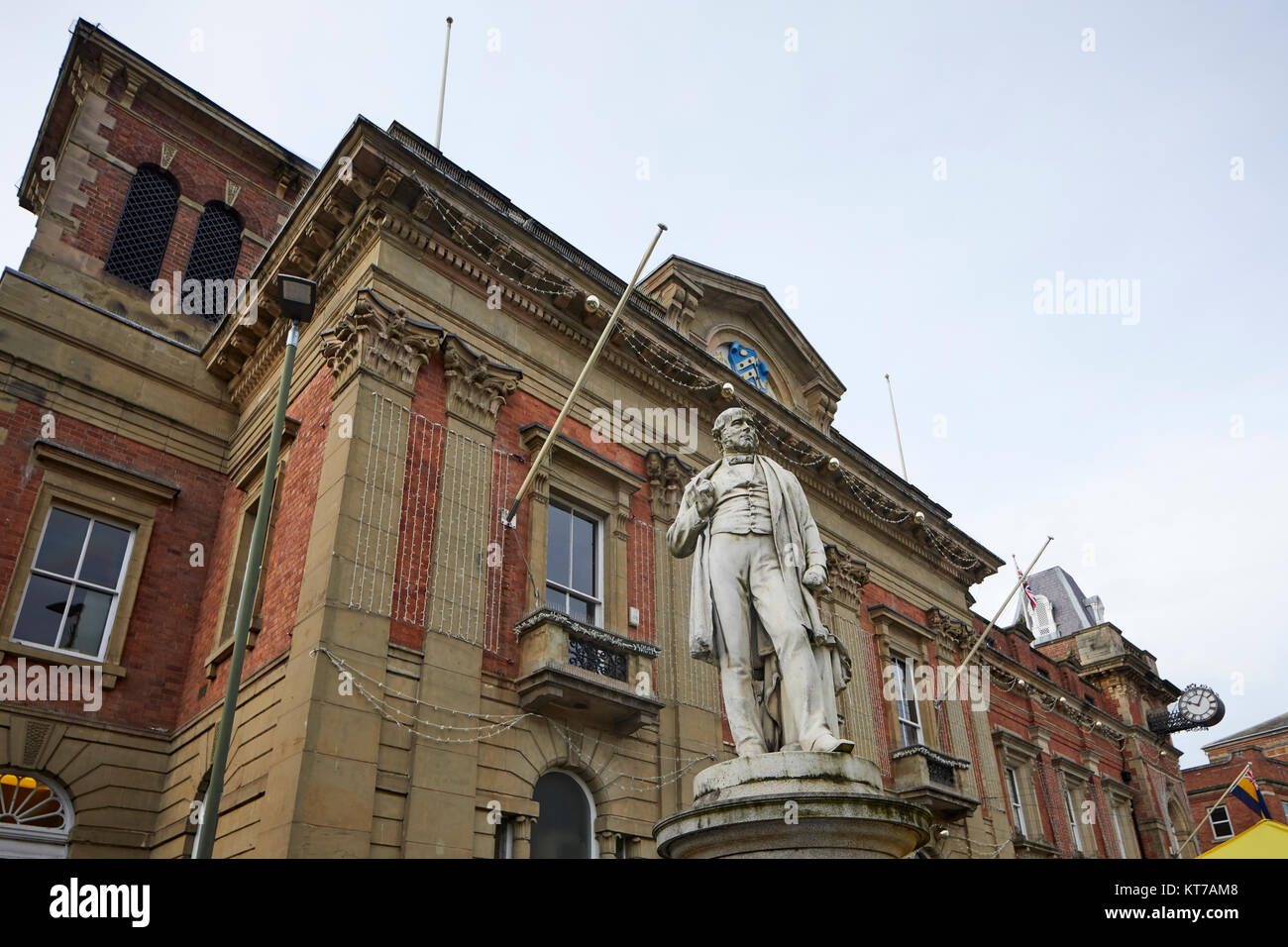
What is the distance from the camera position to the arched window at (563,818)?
38.7 feet

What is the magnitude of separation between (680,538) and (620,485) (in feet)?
23.0

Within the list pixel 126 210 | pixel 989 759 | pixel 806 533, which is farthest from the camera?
pixel 989 759

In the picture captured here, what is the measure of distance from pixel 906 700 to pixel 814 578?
48.3ft

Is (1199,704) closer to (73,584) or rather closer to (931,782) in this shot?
(931,782)

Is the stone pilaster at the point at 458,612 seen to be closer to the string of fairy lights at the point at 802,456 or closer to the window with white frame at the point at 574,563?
the window with white frame at the point at 574,563

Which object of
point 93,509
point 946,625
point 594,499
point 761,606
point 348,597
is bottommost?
point 761,606

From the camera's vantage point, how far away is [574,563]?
563 inches

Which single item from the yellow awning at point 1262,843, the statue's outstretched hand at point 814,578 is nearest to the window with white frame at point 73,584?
the statue's outstretched hand at point 814,578

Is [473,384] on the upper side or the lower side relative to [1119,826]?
upper

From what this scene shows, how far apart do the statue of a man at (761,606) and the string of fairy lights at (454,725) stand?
447 centimetres

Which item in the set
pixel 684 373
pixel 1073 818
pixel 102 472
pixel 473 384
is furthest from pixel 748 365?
pixel 1073 818
